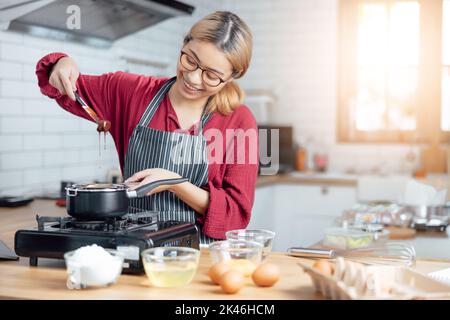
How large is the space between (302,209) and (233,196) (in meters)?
3.60

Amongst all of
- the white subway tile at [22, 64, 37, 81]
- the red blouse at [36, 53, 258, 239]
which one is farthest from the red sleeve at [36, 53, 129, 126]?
the white subway tile at [22, 64, 37, 81]

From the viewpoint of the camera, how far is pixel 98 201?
204cm

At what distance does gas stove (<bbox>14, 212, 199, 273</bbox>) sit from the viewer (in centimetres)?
198

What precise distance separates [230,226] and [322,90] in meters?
4.32

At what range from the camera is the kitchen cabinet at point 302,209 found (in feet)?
19.5

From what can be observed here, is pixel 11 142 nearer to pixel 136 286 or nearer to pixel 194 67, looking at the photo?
pixel 194 67

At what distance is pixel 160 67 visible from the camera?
19.1 feet

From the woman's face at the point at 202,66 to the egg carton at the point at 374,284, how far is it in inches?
36.7

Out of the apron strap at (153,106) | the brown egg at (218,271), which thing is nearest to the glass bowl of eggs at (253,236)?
the brown egg at (218,271)

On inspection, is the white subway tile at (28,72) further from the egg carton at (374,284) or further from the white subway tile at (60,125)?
the egg carton at (374,284)

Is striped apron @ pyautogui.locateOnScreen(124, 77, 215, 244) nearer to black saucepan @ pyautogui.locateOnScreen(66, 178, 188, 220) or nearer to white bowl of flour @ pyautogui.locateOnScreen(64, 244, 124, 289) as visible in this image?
black saucepan @ pyautogui.locateOnScreen(66, 178, 188, 220)

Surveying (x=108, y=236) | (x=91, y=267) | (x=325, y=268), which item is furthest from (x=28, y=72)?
(x=325, y=268)

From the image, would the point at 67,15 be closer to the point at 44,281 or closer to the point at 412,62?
the point at 44,281
